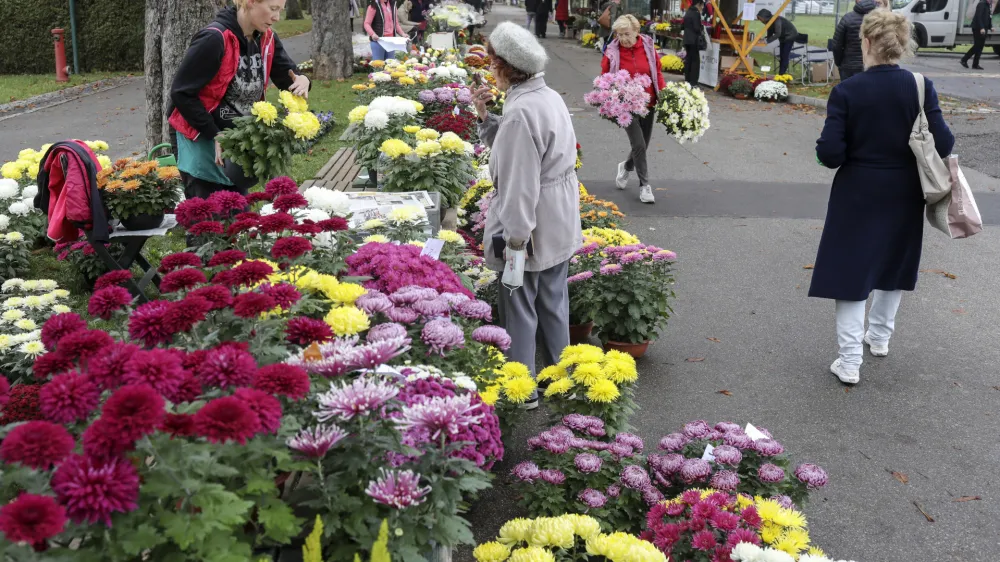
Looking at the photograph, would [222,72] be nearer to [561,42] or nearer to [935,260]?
[935,260]

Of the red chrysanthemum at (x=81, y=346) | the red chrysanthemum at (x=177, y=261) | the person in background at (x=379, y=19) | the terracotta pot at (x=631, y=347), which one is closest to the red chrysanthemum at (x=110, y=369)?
the red chrysanthemum at (x=81, y=346)

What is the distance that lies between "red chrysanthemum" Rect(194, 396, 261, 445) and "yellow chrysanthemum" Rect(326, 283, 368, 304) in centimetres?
117

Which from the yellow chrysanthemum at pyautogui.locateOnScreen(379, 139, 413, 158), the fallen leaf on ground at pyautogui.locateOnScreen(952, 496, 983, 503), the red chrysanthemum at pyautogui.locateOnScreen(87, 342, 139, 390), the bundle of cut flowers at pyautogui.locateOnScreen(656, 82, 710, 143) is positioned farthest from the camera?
the bundle of cut flowers at pyautogui.locateOnScreen(656, 82, 710, 143)

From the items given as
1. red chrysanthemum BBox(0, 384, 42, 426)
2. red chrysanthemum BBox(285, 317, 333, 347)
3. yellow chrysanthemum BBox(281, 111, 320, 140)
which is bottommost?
red chrysanthemum BBox(0, 384, 42, 426)

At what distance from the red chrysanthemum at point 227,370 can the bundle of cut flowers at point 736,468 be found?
75.1 inches

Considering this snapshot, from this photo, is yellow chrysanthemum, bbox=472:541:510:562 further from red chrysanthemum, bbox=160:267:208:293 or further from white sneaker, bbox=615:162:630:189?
white sneaker, bbox=615:162:630:189

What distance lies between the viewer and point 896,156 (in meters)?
4.88

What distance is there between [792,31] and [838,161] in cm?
1641

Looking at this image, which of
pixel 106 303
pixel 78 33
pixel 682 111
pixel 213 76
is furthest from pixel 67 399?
pixel 78 33

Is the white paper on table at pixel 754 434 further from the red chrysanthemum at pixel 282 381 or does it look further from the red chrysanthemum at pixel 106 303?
the red chrysanthemum at pixel 106 303

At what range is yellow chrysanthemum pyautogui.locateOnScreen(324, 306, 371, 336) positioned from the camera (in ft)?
8.66

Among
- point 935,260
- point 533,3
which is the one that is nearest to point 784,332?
point 935,260

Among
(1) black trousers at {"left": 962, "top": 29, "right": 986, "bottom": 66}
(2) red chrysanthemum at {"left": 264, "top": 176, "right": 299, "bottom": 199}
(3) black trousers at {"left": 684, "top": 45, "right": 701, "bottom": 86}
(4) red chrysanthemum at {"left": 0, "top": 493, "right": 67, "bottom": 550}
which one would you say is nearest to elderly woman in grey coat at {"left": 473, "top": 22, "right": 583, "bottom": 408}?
(2) red chrysanthemum at {"left": 264, "top": 176, "right": 299, "bottom": 199}

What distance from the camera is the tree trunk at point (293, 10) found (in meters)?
34.6
